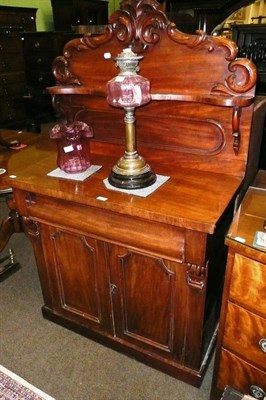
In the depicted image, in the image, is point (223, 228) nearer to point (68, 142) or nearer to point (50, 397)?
point (68, 142)

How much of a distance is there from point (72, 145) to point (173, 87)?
1.61ft

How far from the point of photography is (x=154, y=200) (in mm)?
1185

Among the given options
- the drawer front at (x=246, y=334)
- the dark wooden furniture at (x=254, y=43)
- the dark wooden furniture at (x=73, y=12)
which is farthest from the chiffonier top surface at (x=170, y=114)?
the dark wooden furniture at (x=73, y=12)

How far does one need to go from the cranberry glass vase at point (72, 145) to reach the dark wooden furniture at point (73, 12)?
15.8ft

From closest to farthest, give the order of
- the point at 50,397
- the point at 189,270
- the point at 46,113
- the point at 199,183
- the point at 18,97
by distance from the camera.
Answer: the point at 189,270 → the point at 199,183 → the point at 50,397 → the point at 18,97 → the point at 46,113

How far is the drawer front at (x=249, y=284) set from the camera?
1.00 m

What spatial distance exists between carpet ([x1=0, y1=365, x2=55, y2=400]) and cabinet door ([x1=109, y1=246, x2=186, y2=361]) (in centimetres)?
46

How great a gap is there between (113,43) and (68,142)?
47 centimetres

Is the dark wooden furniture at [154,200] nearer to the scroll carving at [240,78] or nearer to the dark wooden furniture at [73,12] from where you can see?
the scroll carving at [240,78]

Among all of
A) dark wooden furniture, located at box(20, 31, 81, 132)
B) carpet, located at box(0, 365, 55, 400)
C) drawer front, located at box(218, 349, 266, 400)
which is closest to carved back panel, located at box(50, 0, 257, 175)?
drawer front, located at box(218, 349, 266, 400)

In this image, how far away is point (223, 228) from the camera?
4.42 feet

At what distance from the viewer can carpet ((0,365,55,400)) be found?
1426mm

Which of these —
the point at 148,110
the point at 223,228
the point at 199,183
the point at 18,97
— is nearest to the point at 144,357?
the point at 223,228

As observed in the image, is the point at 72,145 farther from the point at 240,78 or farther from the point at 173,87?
the point at 240,78
